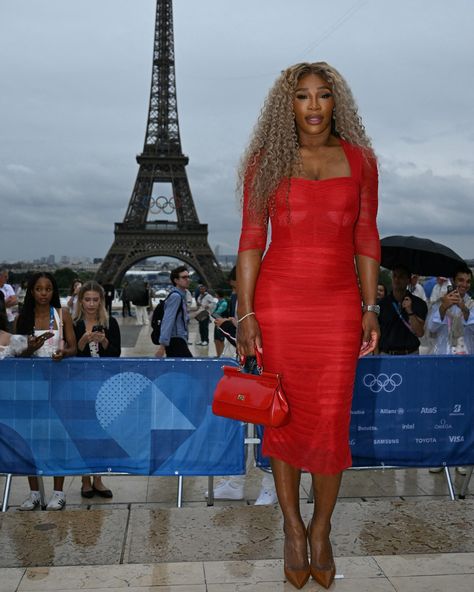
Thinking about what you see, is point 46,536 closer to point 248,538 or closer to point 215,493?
point 248,538

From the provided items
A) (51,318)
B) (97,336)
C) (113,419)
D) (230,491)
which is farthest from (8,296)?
(230,491)

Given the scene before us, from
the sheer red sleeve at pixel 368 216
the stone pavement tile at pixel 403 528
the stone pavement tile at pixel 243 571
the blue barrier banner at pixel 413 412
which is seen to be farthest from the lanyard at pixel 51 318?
the sheer red sleeve at pixel 368 216

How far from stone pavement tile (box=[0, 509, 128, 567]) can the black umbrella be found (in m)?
4.06

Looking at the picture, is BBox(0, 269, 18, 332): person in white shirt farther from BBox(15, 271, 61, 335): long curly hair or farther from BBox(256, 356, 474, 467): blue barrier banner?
BBox(256, 356, 474, 467): blue barrier banner

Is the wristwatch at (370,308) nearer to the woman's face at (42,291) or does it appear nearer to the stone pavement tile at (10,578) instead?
the stone pavement tile at (10,578)

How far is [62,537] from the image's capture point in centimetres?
385

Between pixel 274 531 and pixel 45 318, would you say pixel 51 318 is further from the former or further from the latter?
pixel 274 531

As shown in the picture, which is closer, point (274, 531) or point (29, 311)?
point (274, 531)

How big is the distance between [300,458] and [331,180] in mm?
1224

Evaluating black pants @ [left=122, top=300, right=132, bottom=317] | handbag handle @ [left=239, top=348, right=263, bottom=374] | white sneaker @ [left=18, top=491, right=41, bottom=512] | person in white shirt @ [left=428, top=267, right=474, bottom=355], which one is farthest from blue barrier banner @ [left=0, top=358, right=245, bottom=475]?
black pants @ [left=122, top=300, right=132, bottom=317]

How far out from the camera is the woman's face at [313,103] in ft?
10.7

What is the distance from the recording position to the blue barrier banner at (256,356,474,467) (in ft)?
17.4

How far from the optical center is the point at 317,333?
319cm

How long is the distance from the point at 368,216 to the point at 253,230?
1.70 feet
